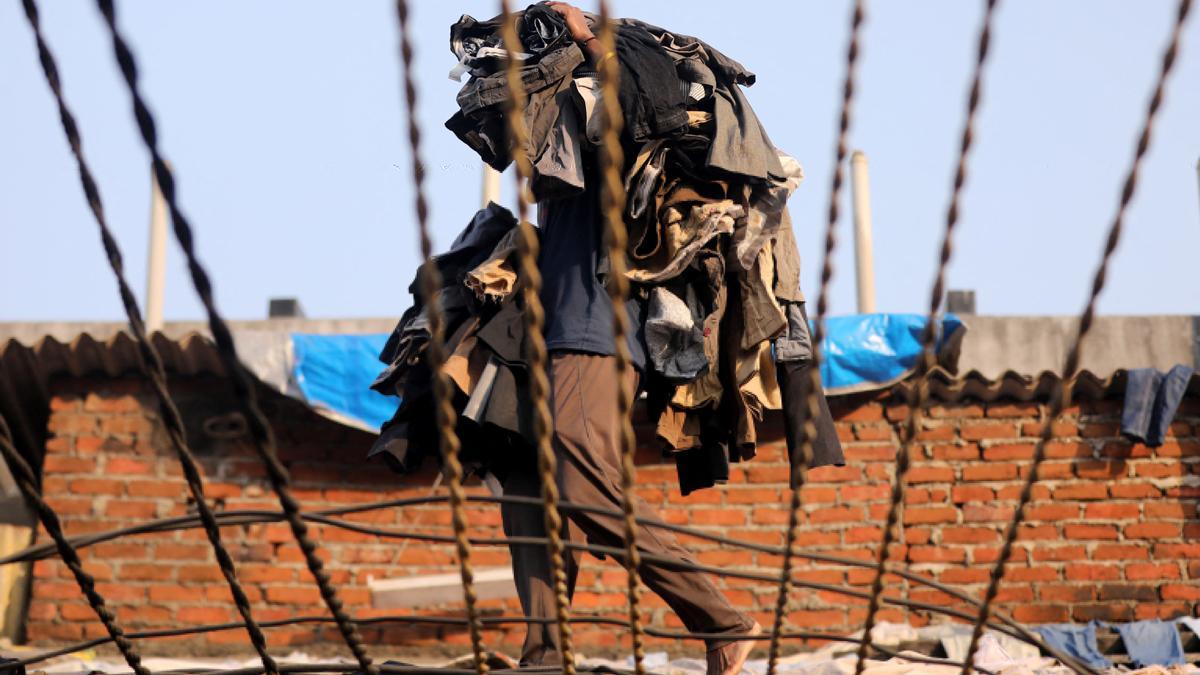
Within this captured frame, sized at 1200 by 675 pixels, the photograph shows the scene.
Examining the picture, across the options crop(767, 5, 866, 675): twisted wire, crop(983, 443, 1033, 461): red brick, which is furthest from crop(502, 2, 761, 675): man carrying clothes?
crop(983, 443, 1033, 461): red brick

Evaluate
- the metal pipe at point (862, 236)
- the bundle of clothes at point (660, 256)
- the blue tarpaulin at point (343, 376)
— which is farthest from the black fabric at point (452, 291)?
the metal pipe at point (862, 236)

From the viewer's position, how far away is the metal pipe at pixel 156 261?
36.1 ft

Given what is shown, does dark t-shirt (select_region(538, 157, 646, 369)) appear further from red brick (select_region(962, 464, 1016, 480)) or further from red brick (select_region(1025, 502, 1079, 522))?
red brick (select_region(1025, 502, 1079, 522))

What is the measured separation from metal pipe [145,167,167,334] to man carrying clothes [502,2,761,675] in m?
8.04

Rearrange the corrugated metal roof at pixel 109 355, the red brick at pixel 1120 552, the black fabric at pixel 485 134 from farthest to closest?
the red brick at pixel 1120 552, the corrugated metal roof at pixel 109 355, the black fabric at pixel 485 134

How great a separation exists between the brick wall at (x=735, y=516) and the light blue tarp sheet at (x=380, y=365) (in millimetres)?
266

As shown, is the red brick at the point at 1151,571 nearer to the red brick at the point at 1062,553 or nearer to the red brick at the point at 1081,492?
the red brick at the point at 1062,553

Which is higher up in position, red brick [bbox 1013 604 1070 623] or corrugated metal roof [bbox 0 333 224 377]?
corrugated metal roof [bbox 0 333 224 377]

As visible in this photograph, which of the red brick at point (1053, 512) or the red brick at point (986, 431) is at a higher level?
the red brick at point (986, 431)

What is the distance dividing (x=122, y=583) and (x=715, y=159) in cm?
472

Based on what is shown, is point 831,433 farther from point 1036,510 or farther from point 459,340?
point 1036,510

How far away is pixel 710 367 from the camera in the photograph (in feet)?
10.9

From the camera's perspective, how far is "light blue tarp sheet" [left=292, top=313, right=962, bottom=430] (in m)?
6.74

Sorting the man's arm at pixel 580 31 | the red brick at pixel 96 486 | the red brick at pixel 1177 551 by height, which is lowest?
the red brick at pixel 1177 551
